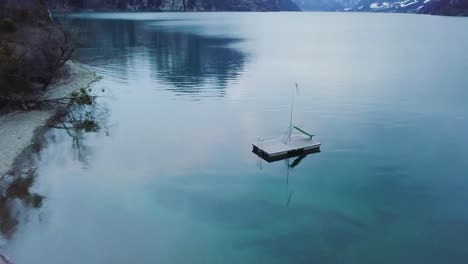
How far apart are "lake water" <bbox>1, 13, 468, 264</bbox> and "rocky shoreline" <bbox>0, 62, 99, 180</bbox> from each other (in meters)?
1.43

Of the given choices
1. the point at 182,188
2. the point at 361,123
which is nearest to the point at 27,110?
the point at 182,188

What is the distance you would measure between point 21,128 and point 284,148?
21.3 meters

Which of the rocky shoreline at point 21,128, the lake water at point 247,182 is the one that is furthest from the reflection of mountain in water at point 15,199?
the rocky shoreline at point 21,128

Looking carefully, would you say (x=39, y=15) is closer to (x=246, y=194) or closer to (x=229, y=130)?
(x=229, y=130)

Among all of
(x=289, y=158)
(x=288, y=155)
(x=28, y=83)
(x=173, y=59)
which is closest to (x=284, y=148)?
(x=288, y=155)

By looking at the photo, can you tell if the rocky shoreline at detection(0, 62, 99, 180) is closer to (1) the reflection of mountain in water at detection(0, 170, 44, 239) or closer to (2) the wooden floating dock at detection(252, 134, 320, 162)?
(1) the reflection of mountain in water at detection(0, 170, 44, 239)

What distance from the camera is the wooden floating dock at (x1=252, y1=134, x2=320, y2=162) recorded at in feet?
97.8

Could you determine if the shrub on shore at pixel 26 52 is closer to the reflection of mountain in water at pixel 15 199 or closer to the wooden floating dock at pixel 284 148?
the reflection of mountain in water at pixel 15 199

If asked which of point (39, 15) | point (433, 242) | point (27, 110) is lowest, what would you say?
point (433, 242)

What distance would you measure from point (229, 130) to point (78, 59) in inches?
1789

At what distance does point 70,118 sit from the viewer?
127ft

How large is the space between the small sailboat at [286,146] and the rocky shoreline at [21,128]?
1696cm

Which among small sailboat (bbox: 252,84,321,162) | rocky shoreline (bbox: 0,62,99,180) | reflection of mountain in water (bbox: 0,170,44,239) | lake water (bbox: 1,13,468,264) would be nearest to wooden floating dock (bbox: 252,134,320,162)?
small sailboat (bbox: 252,84,321,162)

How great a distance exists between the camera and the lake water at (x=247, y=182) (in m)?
19.7
